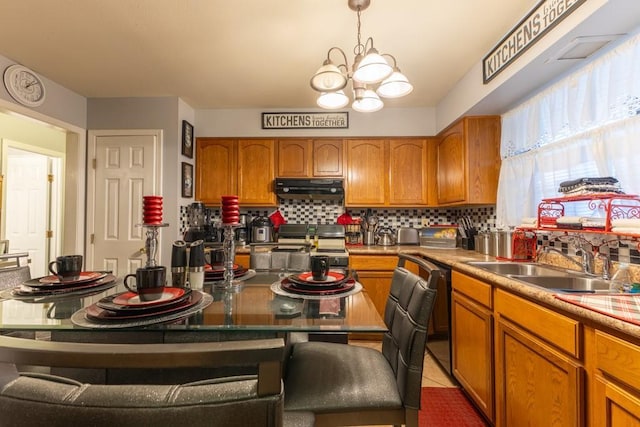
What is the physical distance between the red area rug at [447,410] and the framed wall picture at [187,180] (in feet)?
9.14

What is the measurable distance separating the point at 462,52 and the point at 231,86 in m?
1.99

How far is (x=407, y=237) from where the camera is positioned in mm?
3330

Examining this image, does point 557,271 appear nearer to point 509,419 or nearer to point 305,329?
point 509,419

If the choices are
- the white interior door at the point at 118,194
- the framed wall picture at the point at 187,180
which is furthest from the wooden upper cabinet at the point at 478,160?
the white interior door at the point at 118,194

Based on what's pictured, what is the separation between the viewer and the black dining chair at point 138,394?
0.41 m

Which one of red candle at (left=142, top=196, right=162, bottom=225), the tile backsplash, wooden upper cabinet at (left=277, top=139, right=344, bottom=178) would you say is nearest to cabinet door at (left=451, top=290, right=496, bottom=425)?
the tile backsplash

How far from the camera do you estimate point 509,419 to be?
1421 mm

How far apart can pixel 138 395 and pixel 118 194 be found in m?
3.22

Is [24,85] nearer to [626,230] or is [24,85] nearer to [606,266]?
[626,230]

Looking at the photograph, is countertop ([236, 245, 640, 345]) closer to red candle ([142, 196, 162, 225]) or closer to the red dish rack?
the red dish rack

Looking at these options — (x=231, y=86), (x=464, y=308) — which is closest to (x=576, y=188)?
(x=464, y=308)

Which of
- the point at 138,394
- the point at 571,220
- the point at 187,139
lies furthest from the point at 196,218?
the point at 571,220

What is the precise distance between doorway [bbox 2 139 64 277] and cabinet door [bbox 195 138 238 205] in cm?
207

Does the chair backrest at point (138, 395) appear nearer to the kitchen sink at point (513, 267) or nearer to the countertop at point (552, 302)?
the countertop at point (552, 302)
